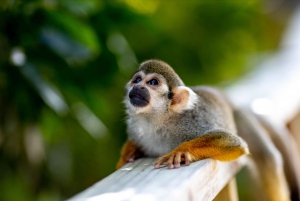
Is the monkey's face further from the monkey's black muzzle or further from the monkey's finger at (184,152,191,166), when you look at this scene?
the monkey's finger at (184,152,191,166)

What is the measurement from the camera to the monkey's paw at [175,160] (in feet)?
4.17

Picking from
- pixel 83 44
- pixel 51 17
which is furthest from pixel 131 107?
pixel 51 17

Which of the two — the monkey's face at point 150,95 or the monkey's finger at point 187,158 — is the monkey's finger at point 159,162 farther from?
the monkey's face at point 150,95

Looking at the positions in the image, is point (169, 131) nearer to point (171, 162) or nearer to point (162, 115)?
point (162, 115)

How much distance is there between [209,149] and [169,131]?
0.38 m

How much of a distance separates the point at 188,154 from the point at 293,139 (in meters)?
1.72

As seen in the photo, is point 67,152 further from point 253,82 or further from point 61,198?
point 253,82

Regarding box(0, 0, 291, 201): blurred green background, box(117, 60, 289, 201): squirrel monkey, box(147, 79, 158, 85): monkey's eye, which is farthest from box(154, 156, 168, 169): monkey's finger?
box(0, 0, 291, 201): blurred green background

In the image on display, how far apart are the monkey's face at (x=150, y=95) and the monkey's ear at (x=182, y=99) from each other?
39 mm

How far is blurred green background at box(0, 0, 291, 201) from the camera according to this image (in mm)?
2396

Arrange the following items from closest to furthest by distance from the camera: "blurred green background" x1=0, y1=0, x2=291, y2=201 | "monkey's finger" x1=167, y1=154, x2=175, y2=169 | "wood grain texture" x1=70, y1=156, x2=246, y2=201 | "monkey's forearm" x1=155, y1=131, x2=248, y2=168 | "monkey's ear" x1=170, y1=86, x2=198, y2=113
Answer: "wood grain texture" x1=70, y1=156, x2=246, y2=201, "monkey's finger" x1=167, y1=154, x2=175, y2=169, "monkey's forearm" x1=155, y1=131, x2=248, y2=168, "monkey's ear" x1=170, y1=86, x2=198, y2=113, "blurred green background" x1=0, y1=0, x2=291, y2=201

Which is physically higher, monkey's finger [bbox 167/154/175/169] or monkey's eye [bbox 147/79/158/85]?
monkey's eye [bbox 147/79/158/85]

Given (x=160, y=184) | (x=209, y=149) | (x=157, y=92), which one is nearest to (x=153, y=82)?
(x=157, y=92)

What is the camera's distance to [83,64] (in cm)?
286
